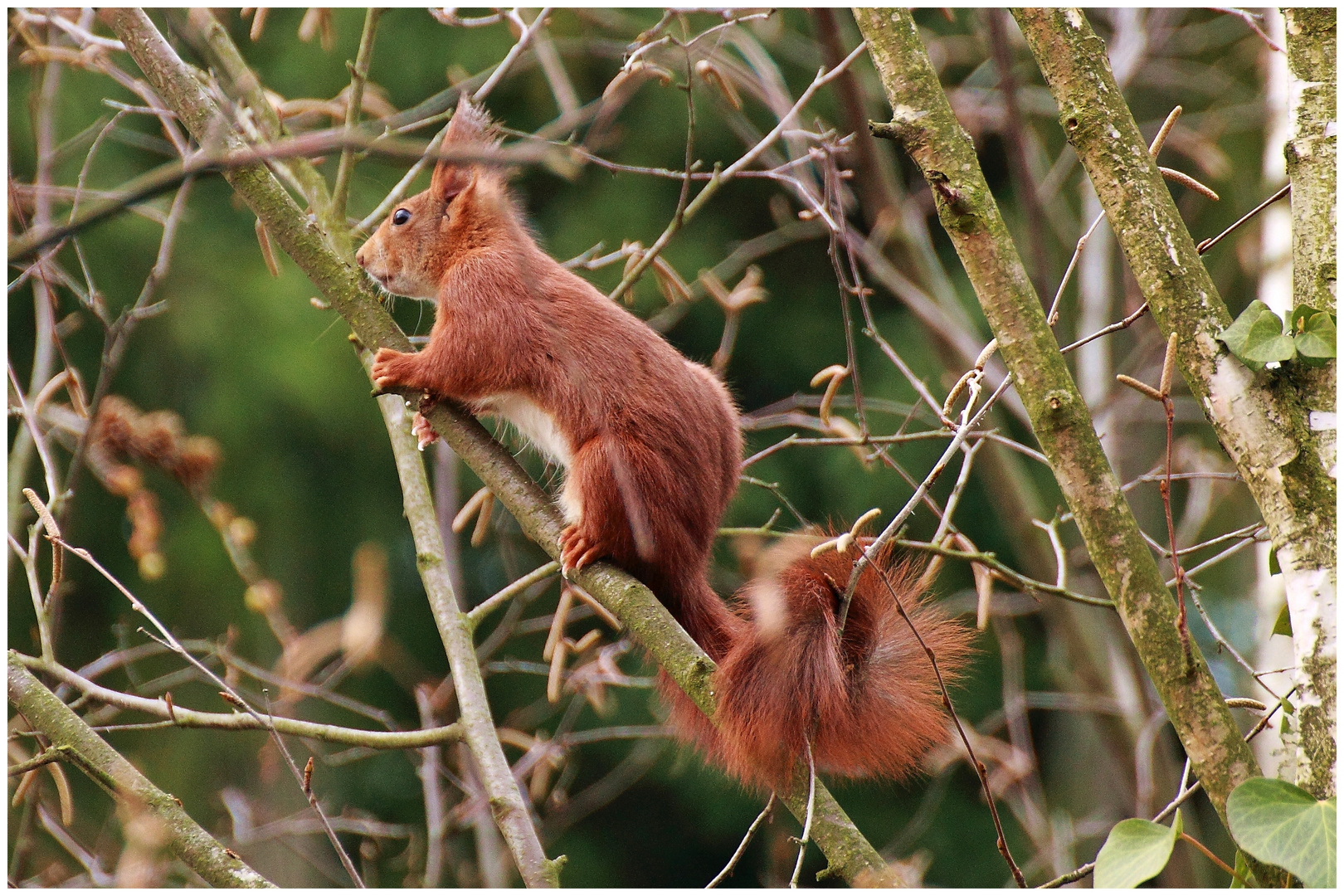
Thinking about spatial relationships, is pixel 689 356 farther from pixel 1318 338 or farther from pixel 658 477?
pixel 1318 338

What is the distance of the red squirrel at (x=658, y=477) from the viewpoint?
71.4 inches

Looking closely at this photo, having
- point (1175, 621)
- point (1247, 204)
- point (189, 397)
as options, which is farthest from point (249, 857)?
point (1247, 204)

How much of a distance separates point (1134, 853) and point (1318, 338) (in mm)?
570

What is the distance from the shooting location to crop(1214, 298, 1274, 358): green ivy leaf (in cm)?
124

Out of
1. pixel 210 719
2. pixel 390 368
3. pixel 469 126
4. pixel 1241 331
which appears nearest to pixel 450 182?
pixel 469 126

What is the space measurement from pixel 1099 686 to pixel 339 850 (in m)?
2.72

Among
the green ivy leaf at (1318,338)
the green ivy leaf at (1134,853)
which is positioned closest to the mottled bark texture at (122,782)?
the green ivy leaf at (1134,853)

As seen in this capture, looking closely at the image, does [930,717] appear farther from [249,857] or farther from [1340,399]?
[249,857]

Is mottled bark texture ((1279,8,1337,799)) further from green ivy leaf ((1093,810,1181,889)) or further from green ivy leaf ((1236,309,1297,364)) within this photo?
green ivy leaf ((1093,810,1181,889))

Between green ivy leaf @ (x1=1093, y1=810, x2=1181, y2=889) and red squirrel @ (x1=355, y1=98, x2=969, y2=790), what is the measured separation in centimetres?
58

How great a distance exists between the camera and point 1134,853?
1165 mm

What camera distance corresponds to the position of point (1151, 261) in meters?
1.32

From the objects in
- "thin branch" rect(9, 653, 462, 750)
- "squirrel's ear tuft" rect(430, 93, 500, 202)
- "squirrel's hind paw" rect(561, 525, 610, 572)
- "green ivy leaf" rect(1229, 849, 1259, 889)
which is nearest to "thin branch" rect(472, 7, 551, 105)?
"squirrel's ear tuft" rect(430, 93, 500, 202)

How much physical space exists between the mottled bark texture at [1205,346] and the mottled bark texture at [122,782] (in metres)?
1.33
